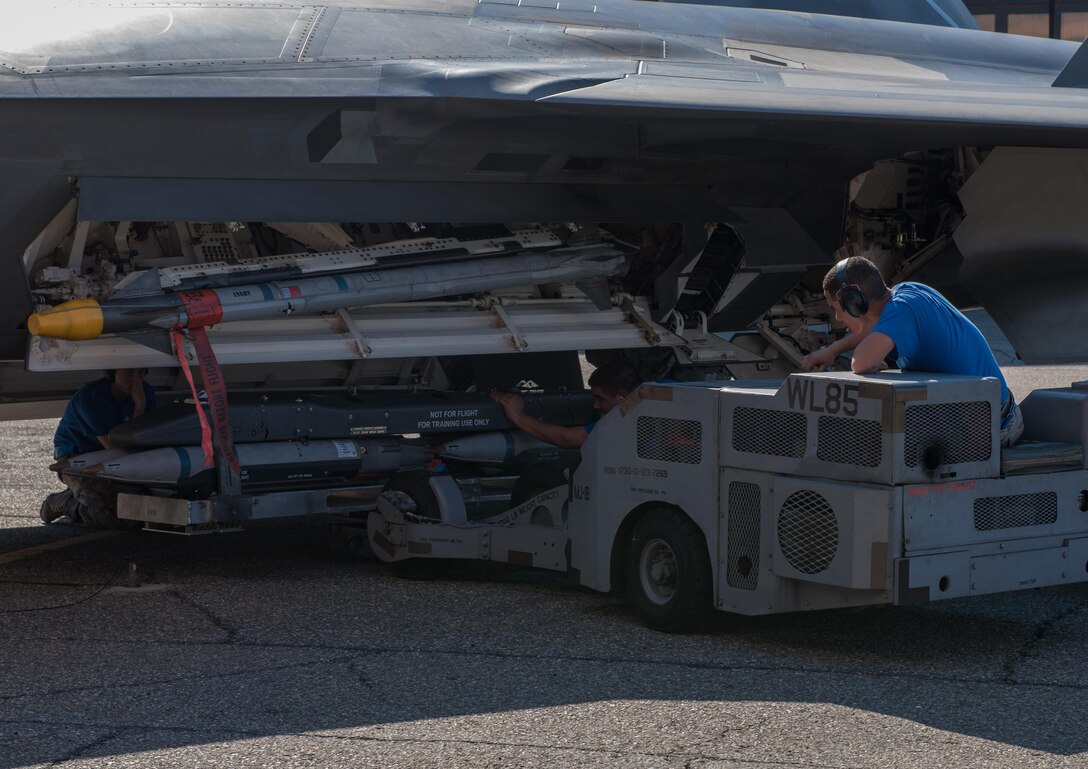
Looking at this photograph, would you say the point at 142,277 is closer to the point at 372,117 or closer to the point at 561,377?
the point at 372,117

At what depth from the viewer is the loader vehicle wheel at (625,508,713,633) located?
5.49 m

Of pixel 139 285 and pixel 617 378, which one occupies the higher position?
pixel 139 285

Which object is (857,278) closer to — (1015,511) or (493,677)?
(1015,511)

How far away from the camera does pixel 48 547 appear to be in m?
7.90

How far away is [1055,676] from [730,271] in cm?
415

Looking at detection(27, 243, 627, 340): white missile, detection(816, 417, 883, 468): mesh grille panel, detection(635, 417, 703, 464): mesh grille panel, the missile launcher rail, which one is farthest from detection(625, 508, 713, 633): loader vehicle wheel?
detection(27, 243, 627, 340): white missile

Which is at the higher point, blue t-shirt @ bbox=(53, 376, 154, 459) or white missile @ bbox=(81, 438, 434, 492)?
blue t-shirt @ bbox=(53, 376, 154, 459)

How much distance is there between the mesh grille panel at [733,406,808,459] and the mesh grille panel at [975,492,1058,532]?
0.72 m

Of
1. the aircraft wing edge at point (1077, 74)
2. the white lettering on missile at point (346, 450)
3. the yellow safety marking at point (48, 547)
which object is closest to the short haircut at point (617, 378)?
the white lettering on missile at point (346, 450)

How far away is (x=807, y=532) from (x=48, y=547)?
4878 mm

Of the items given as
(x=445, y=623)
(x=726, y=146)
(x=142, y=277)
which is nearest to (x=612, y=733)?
(x=445, y=623)

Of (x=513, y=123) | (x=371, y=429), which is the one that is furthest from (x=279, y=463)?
(x=513, y=123)

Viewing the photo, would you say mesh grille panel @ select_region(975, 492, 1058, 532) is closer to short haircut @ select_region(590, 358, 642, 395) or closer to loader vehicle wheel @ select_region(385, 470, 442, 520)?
short haircut @ select_region(590, 358, 642, 395)

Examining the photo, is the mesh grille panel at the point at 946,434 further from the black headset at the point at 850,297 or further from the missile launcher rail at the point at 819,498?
the black headset at the point at 850,297
